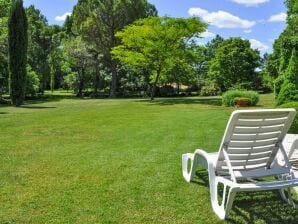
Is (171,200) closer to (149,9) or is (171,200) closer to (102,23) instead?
(102,23)

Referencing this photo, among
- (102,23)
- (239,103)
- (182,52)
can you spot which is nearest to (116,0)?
(102,23)

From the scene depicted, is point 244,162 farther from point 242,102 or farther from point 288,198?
point 242,102

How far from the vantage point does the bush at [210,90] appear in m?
46.9

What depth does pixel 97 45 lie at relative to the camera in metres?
41.1

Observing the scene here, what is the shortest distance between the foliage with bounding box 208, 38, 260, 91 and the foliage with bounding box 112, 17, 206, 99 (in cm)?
1965

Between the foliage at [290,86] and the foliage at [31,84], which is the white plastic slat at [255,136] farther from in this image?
the foliage at [31,84]

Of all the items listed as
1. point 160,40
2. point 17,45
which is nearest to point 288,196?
point 17,45

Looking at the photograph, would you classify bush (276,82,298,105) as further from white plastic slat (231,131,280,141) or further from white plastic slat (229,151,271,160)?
white plastic slat (231,131,280,141)

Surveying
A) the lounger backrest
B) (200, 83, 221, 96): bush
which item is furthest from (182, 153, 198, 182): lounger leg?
(200, 83, 221, 96): bush

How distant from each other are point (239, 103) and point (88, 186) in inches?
738

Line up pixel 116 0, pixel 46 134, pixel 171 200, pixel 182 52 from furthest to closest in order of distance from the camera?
pixel 116 0 → pixel 182 52 → pixel 46 134 → pixel 171 200

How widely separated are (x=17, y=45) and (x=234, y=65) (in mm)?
32915

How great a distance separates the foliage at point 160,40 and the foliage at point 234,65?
19.6 metres

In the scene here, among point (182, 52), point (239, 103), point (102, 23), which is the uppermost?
point (102, 23)
